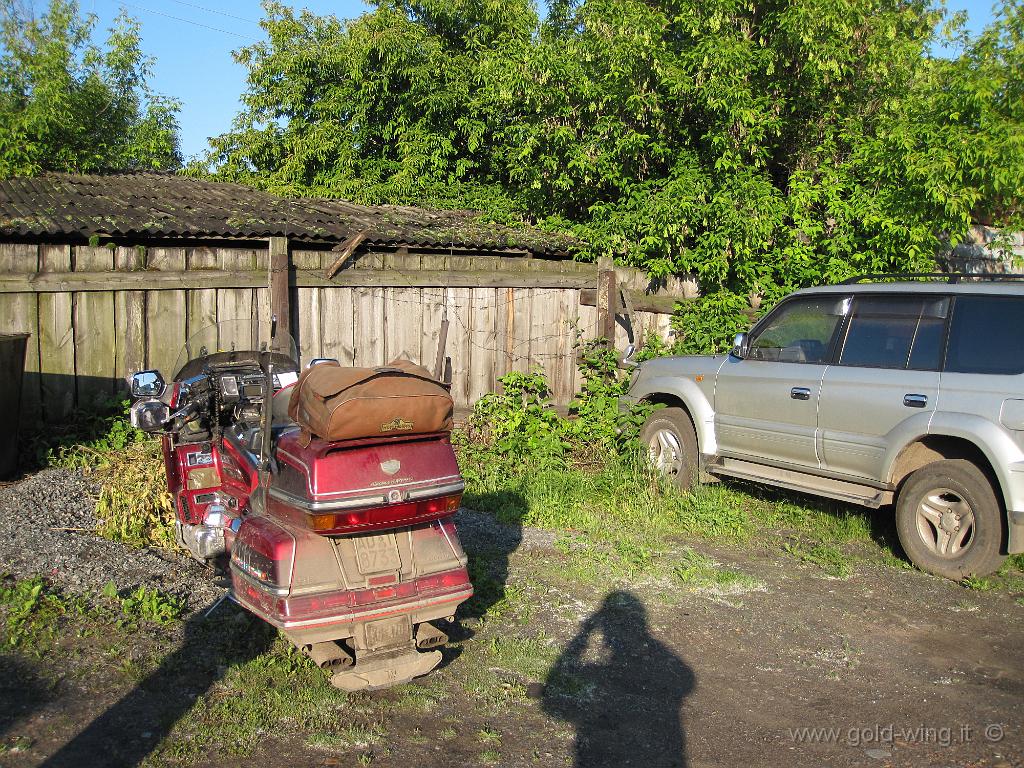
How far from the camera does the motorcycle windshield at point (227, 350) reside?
560 cm

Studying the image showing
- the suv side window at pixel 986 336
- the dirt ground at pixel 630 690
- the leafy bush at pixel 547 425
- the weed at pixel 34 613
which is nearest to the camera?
the dirt ground at pixel 630 690

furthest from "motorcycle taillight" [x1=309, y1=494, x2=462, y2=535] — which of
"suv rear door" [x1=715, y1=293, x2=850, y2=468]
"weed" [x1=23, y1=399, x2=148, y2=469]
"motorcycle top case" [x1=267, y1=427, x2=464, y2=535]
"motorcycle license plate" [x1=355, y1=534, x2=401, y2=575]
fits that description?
"weed" [x1=23, y1=399, x2=148, y2=469]

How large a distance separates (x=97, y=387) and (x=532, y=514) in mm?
4162

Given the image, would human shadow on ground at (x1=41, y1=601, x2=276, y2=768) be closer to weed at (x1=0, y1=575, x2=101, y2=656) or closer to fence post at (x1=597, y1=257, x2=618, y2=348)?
weed at (x1=0, y1=575, x2=101, y2=656)

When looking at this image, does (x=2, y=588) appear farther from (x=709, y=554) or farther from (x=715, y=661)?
(x=709, y=554)

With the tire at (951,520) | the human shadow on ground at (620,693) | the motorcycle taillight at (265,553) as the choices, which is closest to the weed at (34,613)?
the motorcycle taillight at (265,553)

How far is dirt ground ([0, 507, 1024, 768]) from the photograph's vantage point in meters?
3.83

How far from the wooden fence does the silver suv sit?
3.11 metres

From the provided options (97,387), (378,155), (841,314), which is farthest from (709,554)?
(378,155)

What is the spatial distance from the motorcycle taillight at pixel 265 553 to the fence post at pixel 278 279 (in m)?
4.45

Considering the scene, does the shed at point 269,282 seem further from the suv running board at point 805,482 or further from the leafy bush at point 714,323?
the suv running board at point 805,482

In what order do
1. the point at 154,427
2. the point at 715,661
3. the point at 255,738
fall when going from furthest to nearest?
1. the point at 154,427
2. the point at 715,661
3. the point at 255,738

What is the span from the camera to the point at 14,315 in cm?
745

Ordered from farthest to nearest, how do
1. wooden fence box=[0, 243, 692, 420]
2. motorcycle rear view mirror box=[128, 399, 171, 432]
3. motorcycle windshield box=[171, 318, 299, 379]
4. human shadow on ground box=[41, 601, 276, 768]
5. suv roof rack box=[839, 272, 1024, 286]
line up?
wooden fence box=[0, 243, 692, 420] < suv roof rack box=[839, 272, 1024, 286] < motorcycle windshield box=[171, 318, 299, 379] < motorcycle rear view mirror box=[128, 399, 171, 432] < human shadow on ground box=[41, 601, 276, 768]
